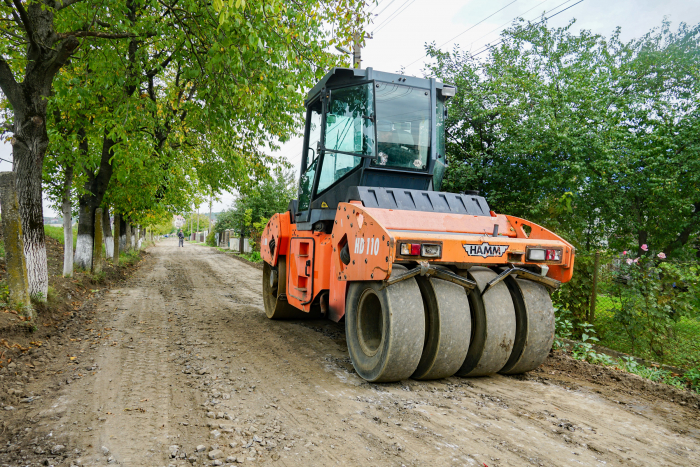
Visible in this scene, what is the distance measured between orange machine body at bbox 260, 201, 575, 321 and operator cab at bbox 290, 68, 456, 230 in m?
0.51

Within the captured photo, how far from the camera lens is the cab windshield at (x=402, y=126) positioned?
16.5ft

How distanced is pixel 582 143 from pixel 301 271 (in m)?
6.55

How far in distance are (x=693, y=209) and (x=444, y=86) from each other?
9.52 m

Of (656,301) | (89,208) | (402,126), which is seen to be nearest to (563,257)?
Answer: (402,126)

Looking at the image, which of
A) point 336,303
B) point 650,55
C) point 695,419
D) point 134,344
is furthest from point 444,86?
point 650,55

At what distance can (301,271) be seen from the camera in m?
5.96

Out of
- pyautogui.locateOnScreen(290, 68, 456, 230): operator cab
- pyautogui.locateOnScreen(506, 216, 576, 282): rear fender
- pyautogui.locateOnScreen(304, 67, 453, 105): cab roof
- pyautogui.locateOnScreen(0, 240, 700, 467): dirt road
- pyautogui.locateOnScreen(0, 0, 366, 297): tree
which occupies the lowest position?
pyautogui.locateOnScreen(0, 240, 700, 467): dirt road

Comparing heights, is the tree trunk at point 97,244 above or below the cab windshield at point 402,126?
below

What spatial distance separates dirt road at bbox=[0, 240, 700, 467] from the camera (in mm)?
2832

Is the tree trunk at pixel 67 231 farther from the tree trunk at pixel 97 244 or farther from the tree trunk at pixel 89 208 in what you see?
the tree trunk at pixel 89 208

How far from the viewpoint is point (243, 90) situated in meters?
6.78

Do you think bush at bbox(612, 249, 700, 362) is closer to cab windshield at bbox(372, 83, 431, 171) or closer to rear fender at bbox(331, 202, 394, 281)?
cab windshield at bbox(372, 83, 431, 171)

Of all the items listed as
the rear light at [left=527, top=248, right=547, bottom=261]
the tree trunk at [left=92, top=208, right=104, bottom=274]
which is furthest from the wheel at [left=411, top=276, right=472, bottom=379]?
the tree trunk at [left=92, top=208, right=104, bottom=274]

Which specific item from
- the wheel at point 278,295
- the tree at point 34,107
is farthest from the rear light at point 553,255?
the tree at point 34,107
